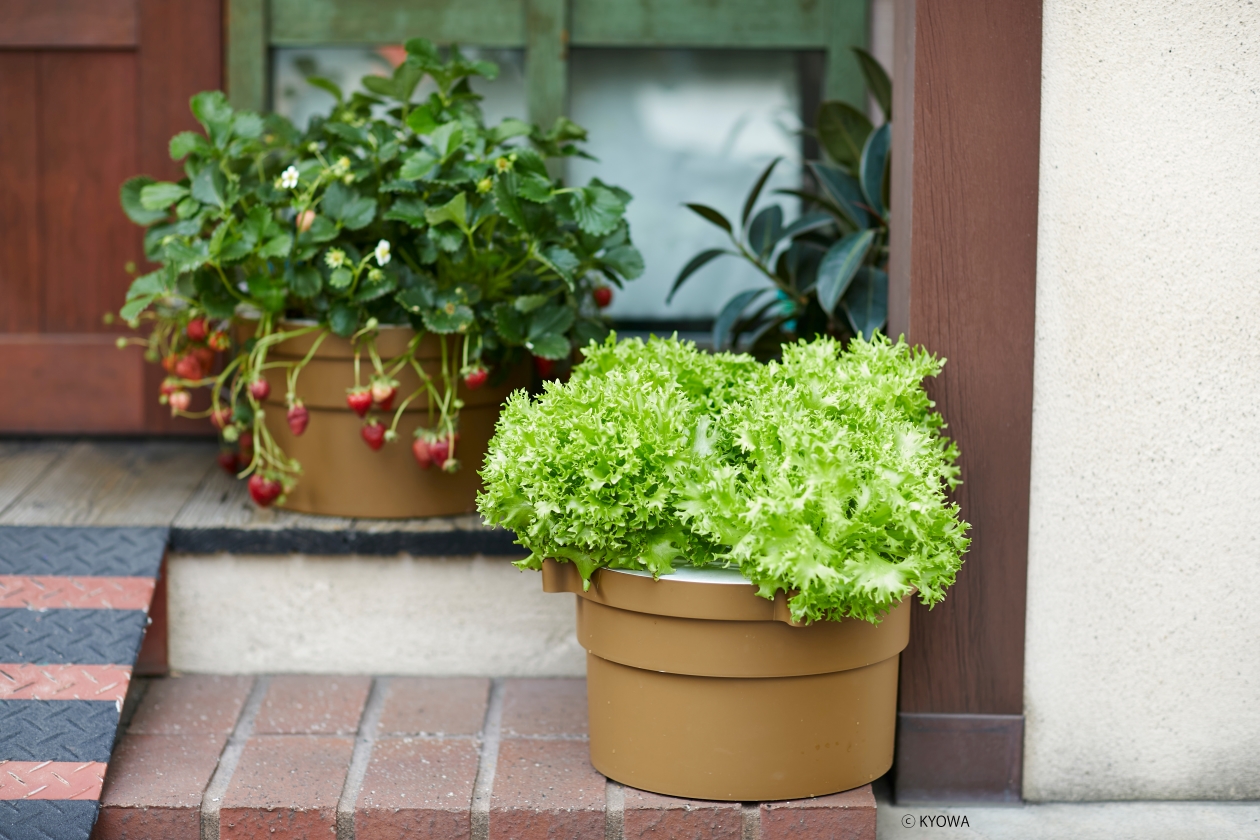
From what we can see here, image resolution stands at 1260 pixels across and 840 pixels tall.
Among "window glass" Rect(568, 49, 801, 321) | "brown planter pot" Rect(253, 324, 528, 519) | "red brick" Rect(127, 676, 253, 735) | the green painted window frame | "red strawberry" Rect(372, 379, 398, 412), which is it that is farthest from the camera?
"window glass" Rect(568, 49, 801, 321)

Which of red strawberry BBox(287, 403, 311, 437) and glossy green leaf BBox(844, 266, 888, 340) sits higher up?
glossy green leaf BBox(844, 266, 888, 340)

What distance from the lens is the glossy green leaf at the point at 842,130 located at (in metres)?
2.43

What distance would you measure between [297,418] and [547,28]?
1.16 meters

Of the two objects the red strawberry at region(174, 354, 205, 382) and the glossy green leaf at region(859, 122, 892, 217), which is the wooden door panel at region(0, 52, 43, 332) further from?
the glossy green leaf at region(859, 122, 892, 217)

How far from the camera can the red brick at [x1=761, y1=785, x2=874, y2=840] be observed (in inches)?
65.6

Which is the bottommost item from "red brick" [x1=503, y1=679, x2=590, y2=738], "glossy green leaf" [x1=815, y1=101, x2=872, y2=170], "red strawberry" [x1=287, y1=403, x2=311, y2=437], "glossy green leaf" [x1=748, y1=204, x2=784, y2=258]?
"red brick" [x1=503, y1=679, x2=590, y2=738]

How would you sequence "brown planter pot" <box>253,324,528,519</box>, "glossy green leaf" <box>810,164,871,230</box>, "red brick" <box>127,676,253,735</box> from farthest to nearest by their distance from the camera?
"glossy green leaf" <box>810,164,871,230</box> < "brown planter pot" <box>253,324,528,519</box> < "red brick" <box>127,676,253,735</box>

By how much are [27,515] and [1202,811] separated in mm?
2210

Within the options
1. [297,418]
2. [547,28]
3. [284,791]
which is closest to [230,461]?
[297,418]

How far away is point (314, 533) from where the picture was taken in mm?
2125

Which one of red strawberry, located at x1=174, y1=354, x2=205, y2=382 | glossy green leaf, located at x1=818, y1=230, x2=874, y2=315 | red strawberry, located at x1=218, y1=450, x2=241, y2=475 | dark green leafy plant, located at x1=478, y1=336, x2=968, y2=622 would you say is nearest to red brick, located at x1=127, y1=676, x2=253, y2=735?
red strawberry, located at x1=218, y1=450, x2=241, y2=475

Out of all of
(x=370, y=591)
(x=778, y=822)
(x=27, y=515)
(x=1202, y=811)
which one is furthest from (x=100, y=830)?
(x=1202, y=811)

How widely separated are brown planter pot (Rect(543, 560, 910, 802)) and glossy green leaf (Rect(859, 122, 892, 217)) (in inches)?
36.4

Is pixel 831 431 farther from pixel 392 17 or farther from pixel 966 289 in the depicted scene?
pixel 392 17
